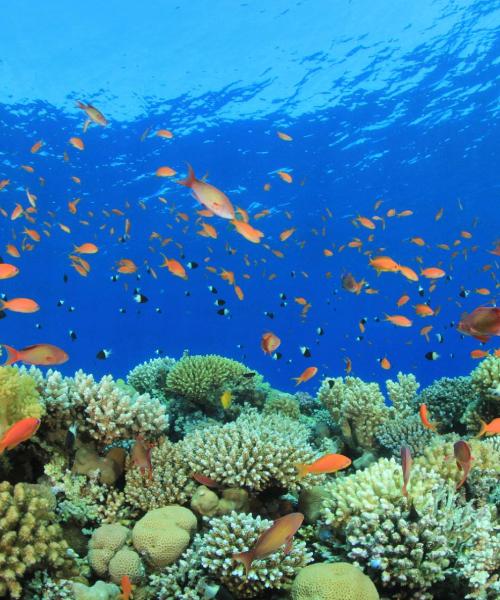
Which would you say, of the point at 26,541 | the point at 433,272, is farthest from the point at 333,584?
→ the point at 433,272

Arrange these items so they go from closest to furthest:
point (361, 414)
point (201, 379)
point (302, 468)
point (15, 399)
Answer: point (302, 468) → point (15, 399) → point (361, 414) → point (201, 379)

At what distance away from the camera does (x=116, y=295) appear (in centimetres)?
7112

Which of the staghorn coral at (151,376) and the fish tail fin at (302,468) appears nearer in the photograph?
the fish tail fin at (302,468)

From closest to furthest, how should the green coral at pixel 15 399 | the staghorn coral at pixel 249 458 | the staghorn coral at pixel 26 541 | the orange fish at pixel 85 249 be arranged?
the staghorn coral at pixel 26 541 < the green coral at pixel 15 399 < the staghorn coral at pixel 249 458 < the orange fish at pixel 85 249

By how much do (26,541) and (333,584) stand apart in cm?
256

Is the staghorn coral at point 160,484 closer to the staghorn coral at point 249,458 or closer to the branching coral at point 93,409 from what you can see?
the staghorn coral at point 249,458

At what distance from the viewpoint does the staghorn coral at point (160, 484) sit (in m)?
4.88

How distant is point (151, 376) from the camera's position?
10086mm

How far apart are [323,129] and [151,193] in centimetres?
1707

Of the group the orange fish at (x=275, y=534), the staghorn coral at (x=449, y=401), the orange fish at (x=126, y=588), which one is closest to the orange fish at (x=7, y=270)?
the orange fish at (x=126, y=588)

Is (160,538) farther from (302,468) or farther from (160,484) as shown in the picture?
(302,468)

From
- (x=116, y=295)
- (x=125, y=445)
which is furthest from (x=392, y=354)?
(x=125, y=445)

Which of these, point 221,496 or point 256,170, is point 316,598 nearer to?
point 221,496

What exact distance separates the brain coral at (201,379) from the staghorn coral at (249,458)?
279 cm
